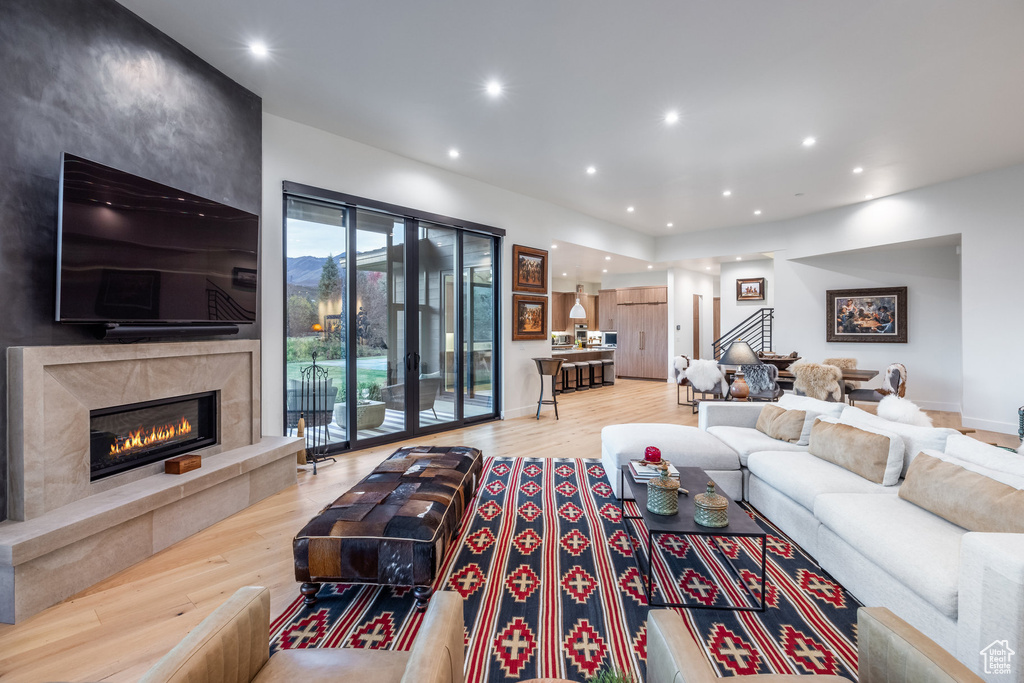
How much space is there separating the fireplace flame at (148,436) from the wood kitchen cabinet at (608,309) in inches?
387

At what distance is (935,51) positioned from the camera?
3.09 m

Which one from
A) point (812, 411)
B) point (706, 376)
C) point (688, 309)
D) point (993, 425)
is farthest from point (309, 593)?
point (688, 309)

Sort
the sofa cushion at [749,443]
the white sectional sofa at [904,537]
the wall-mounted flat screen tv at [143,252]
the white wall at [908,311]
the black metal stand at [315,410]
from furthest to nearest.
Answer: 1. the white wall at [908,311]
2. the black metal stand at [315,410]
3. the sofa cushion at [749,443]
4. the wall-mounted flat screen tv at [143,252]
5. the white sectional sofa at [904,537]

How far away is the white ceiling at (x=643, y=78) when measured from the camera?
8.95ft

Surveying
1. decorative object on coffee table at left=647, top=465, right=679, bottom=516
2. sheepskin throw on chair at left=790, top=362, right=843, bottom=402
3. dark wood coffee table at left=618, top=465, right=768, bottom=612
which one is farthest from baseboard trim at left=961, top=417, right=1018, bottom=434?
decorative object on coffee table at left=647, top=465, right=679, bottom=516

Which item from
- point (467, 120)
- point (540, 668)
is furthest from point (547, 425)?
point (540, 668)

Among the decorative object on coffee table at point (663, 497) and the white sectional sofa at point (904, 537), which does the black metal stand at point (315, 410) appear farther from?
the decorative object on coffee table at point (663, 497)

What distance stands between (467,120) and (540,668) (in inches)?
163

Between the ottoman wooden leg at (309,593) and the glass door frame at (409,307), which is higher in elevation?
the glass door frame at (409,307)

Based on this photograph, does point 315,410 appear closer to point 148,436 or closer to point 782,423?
point 148,436

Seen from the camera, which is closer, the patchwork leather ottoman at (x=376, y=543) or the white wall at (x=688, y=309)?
the patchwork leather ottoman at (x=376, y=543)

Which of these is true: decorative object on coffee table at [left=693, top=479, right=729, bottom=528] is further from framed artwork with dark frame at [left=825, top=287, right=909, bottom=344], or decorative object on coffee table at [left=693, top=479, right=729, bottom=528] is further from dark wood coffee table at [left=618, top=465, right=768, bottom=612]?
framed artwork with dark frame at [left=825, top=287, right=909, bottom=344]

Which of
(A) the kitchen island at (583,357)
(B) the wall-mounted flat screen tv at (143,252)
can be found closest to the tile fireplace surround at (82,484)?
(B) the wall-mounted flat screen tv at (143,252)

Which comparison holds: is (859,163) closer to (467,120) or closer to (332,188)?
(467,120)
